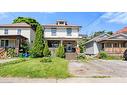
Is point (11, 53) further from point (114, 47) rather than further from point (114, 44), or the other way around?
point (114, 44)

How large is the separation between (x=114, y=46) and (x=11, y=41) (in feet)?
46.5

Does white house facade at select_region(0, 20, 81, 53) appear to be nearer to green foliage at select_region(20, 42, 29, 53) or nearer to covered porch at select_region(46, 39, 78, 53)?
covered porch at select_region(46, 39, 78, 53)

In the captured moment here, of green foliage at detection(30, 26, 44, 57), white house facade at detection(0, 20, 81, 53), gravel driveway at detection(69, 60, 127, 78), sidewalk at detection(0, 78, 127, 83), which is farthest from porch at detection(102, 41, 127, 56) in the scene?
sidewalk at detection(0, 78, 127, 83)

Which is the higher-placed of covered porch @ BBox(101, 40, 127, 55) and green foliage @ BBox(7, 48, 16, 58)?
covered porch @ BBox(101, 40, 127, 55)

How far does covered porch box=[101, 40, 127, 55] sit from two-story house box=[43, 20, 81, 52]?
164 inches

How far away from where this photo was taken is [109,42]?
32312mm

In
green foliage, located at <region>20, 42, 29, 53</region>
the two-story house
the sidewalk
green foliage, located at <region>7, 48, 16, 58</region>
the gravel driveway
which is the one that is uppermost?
the two-story house

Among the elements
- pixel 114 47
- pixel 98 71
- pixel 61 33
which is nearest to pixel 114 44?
pixel 114 47

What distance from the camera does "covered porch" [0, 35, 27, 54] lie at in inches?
1110

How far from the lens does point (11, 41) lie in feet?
96.3
